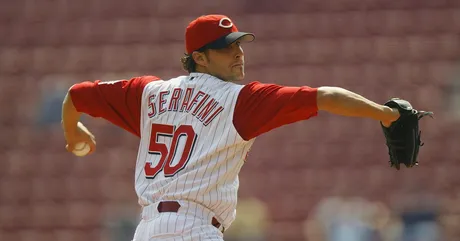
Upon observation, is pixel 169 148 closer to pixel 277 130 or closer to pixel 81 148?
pixel 81 148

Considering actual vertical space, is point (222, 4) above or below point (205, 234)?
above

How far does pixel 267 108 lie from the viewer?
3.82 metres

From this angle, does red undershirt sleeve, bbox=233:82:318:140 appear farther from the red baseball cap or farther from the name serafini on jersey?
the red baseball cap

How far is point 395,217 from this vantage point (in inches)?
328

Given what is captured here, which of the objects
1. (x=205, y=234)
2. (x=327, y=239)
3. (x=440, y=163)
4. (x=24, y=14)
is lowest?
(x=327, y=239)

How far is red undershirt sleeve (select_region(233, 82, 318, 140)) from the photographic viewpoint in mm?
3748

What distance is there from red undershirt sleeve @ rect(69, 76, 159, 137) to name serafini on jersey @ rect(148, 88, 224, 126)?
12cm

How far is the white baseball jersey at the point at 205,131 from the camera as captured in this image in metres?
3.83

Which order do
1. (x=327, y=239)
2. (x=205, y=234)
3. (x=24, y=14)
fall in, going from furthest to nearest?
(x=24, y=14)
(x=327, y=239)
(x=205, y=234)

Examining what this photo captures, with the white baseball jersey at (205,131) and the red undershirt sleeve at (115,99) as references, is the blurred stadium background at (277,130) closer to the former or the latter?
the red undershirt sleeve at (115,99)

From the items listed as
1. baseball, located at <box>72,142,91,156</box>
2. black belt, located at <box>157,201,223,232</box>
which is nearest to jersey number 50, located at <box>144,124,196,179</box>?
black belt, located at <box>157,201,223,232</box>

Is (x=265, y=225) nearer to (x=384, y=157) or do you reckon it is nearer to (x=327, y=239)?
(x=327, y=239)

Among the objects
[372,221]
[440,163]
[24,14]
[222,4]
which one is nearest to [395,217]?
[372,221]

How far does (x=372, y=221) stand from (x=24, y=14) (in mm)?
4379
